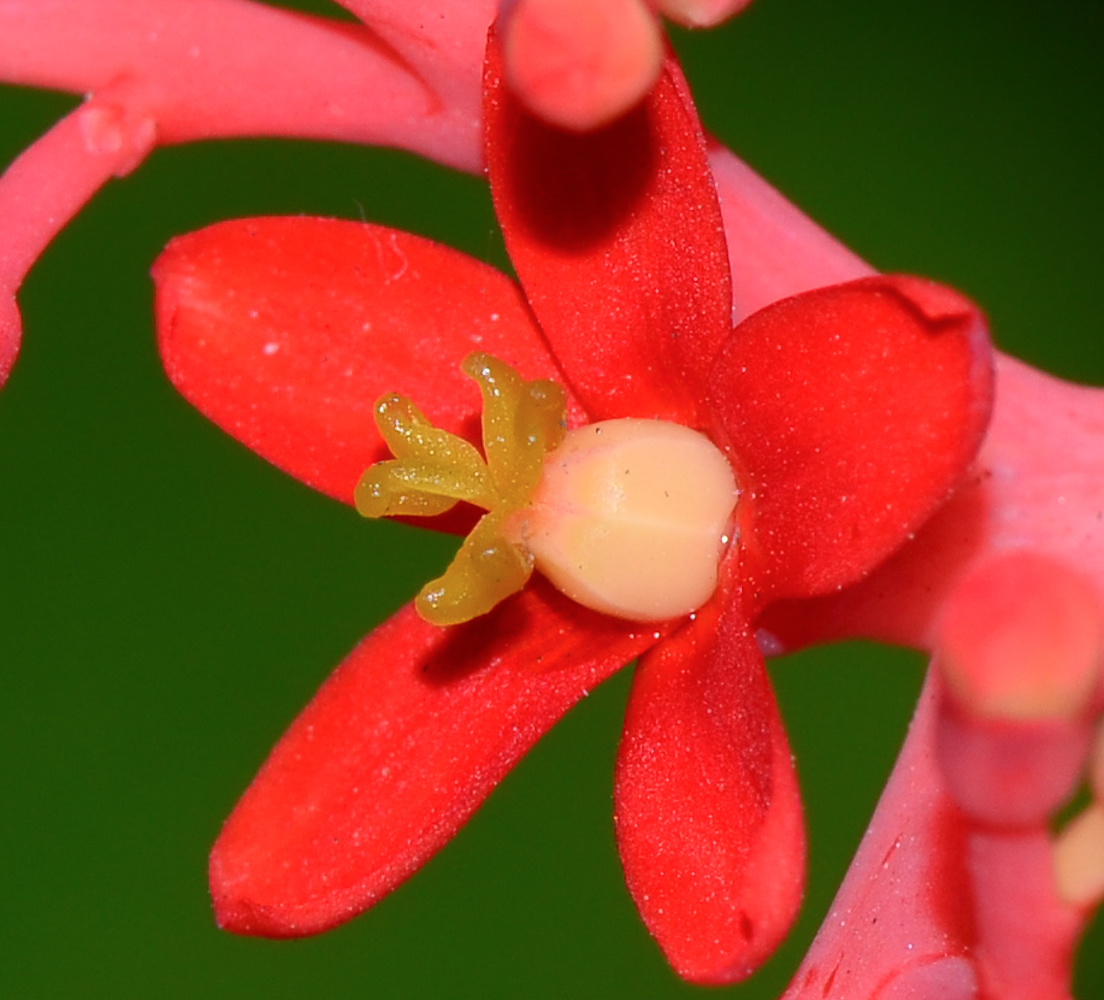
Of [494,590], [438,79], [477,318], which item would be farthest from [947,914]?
[438,79]

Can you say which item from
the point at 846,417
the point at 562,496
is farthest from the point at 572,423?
the point at 846,417

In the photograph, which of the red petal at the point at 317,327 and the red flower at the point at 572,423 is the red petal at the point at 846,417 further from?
the red petal at the point at 317,327

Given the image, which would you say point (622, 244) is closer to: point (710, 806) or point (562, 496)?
point (562, 496)

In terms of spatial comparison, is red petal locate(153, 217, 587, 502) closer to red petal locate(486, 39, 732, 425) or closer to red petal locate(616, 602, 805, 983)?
red petal locate(486, 39, 732, 425)

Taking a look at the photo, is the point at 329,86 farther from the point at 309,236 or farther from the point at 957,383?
the point at 957,383

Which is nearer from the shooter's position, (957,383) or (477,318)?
(957,383)

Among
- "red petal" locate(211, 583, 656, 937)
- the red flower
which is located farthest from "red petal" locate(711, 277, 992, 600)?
"red petal" locate(211, 583, 656, 937)
